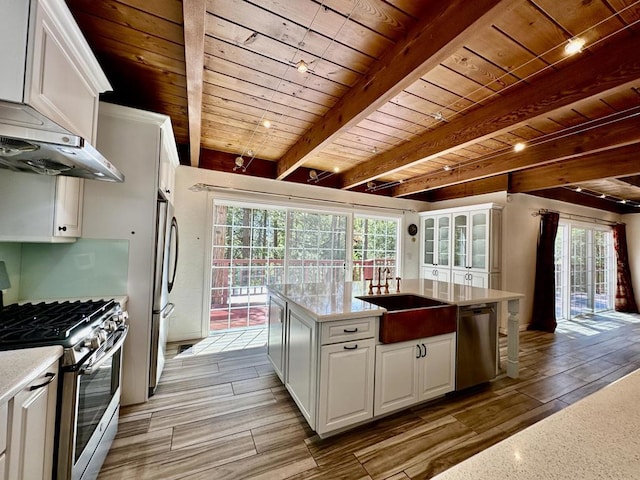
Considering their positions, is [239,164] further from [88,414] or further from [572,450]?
[572,450]

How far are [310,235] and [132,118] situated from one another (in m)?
2.86

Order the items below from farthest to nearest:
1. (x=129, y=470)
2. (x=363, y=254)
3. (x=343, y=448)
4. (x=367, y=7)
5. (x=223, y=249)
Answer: (x=363, y=254) → (x=223, y=249) → (x=343, y=448) → (x=129, y=470) → (x=367, y=7)

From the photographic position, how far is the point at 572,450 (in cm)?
60

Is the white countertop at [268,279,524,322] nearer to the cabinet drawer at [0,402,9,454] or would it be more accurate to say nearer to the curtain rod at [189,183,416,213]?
the cabinet drawer at [0,402,9,454]

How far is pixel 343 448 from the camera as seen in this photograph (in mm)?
1805

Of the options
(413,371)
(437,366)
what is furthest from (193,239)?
(437,366)

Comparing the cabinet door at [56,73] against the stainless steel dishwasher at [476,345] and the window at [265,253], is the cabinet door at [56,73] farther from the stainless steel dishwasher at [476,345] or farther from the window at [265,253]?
the stainless steel dishwasher at [476,345]

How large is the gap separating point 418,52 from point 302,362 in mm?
2136

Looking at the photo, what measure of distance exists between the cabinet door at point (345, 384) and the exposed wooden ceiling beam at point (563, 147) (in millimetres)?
2842

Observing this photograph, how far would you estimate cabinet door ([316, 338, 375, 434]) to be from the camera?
1796mm

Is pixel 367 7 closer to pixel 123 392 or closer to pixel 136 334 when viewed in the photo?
pixel 136 334

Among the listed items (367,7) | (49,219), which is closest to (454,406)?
(367,7)

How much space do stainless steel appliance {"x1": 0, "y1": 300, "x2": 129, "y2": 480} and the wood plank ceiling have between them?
1.56 metres

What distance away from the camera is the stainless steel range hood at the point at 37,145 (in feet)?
3.90
